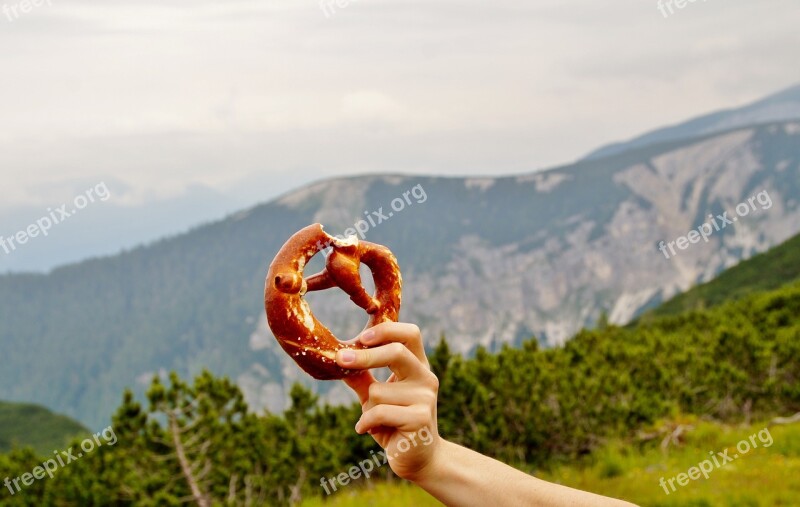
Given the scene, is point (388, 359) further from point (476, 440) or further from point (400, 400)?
point (476, 440)

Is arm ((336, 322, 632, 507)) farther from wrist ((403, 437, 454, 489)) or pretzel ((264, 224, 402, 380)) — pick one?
pretzel ((264, 224, 402, 380))

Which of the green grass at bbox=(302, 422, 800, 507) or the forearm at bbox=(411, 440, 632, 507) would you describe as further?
the green grass at bbox=(302, 422, 800, 507)

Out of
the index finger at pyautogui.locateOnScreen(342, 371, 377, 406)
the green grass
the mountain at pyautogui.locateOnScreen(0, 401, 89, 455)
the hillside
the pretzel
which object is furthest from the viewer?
the mountain at pyautogui.locateOnScreen(0, 401, 89, 455)

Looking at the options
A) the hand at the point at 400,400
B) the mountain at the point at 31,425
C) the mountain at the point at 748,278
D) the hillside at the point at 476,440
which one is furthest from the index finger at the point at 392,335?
the mountain at the point at 31,425

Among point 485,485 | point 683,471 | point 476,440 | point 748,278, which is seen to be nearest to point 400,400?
point 485,485

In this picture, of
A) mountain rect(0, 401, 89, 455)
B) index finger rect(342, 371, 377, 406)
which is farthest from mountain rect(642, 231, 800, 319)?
index finger rect(342, 371, 377, 406)
